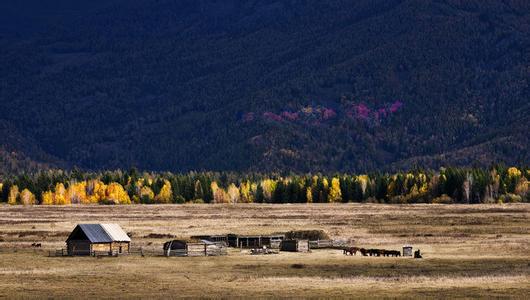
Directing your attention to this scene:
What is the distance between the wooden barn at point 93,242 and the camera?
100750 mm

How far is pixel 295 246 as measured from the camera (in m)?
104

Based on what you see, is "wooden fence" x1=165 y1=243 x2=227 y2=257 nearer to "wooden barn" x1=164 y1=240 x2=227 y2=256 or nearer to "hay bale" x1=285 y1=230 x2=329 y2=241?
"wooden barn" x1=164 y1=240 x2=227 y2=256

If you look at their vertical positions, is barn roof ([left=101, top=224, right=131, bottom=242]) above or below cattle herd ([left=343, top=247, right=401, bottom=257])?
above

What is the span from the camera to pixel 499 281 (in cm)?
7356

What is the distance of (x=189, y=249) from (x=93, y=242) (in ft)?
25.0

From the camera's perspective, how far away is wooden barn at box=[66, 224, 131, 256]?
10075 cm

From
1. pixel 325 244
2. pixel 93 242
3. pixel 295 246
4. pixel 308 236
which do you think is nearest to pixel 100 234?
pixel 93 242

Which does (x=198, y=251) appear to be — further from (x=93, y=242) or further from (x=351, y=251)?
(x=351, y=251)

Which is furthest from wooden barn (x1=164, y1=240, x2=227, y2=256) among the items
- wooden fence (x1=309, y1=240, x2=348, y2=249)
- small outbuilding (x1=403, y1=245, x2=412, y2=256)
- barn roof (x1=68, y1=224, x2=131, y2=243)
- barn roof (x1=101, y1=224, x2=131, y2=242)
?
→ small outbuilding (x1=403, y1=245, x2=412, y2=256)

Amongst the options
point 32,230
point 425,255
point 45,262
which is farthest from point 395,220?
point 45,262

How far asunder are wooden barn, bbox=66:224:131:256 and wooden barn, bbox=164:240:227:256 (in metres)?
4.20

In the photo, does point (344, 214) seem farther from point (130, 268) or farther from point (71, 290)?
point (71, 290)

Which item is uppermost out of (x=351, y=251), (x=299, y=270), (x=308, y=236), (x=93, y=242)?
(x=308, y=236)

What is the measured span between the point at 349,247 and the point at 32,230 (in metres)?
46.7
